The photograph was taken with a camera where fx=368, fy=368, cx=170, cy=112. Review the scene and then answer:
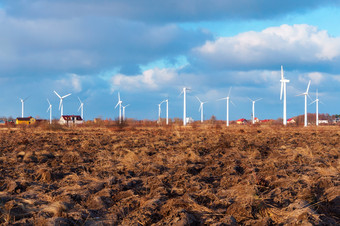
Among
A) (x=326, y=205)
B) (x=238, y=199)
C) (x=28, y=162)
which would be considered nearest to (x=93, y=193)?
(x=238, y=199)

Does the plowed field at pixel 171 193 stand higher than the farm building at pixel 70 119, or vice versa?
the farm building at pixel 70 119

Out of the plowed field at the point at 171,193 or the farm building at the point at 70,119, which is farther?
the farm building at the point at 70,119

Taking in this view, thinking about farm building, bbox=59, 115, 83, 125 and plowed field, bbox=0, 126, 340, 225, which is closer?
plowed field, bbox=0, 126, 340, 225

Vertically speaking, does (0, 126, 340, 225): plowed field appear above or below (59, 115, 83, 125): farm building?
below

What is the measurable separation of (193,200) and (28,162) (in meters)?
10.1

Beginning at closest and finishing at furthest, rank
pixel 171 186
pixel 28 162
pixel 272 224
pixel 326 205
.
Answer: pixel 272 224
pixel 326 205
pixel 171 186
pixel 28 162

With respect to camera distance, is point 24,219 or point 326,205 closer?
point 24,219

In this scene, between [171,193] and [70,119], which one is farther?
[70,119]

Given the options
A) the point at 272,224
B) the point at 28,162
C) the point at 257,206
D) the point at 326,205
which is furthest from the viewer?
the point at 28,162

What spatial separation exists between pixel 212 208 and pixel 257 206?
1029 millimetres

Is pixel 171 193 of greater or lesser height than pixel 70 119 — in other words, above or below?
below

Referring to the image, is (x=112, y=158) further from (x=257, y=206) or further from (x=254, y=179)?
(x=257, y=206)

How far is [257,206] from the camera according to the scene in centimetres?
838

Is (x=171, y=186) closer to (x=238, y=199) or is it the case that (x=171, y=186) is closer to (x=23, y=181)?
(x=238, y=199)
